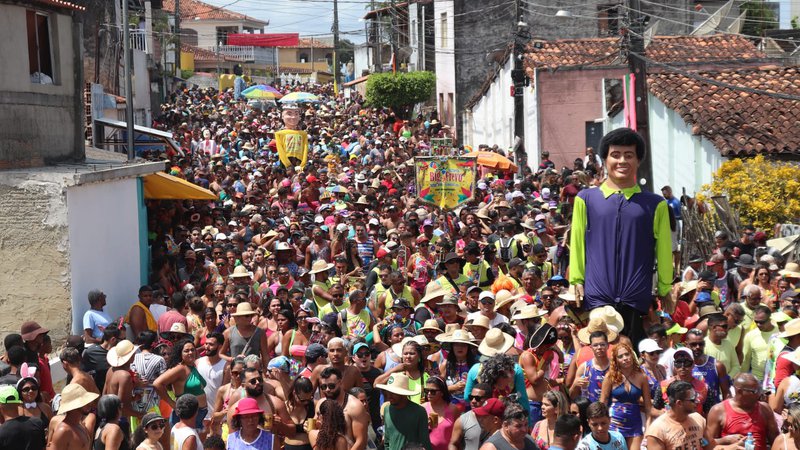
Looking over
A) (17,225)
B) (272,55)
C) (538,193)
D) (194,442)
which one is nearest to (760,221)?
(538,193)

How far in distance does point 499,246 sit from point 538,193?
6.97 m

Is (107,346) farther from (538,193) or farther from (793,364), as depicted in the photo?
(538,193)

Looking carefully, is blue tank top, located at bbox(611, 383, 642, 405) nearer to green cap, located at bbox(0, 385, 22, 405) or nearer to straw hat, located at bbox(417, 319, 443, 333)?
straw hat, located at bbox(417, 319, 443, 333)

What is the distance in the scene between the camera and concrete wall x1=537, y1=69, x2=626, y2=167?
31422 mm

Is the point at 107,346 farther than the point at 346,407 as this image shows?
Yes

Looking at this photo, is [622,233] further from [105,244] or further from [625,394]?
[105,244]

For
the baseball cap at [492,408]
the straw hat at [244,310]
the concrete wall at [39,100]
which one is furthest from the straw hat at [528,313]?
the concrete wall at [39,100]

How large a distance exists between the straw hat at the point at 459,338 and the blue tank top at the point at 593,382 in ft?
3.68

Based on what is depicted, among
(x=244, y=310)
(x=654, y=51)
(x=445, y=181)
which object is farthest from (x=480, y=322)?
(x=654, y=51)

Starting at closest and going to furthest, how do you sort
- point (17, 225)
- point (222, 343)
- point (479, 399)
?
point (479, 399), point (222, 343), point (17, 225)

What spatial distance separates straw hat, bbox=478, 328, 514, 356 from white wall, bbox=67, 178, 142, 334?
6.20 m

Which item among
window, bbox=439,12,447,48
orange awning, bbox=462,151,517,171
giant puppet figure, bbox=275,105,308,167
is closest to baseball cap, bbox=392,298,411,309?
orange awning, bbox=462,151,517,171

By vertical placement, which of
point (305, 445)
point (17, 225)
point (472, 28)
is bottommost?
point (305, 445)

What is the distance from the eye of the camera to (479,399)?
8250 mm
